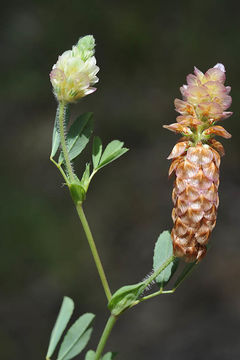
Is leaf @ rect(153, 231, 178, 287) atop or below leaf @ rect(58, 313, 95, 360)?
atop

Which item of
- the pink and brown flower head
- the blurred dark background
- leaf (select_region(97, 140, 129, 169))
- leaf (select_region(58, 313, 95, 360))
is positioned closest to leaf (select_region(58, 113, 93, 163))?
leaf (select_region(97, 140, 129, 169))

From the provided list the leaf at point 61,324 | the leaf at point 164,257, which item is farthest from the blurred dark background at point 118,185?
the leaf at point 164,257

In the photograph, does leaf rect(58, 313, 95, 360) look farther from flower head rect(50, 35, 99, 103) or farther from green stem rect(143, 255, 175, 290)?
flower head rect(50, 35, 99, 103)

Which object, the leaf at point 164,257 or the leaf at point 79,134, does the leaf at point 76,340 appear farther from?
the leaf at point 79,134

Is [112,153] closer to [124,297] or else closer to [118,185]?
[124,297]

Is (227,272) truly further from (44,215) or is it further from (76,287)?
(44,215)
